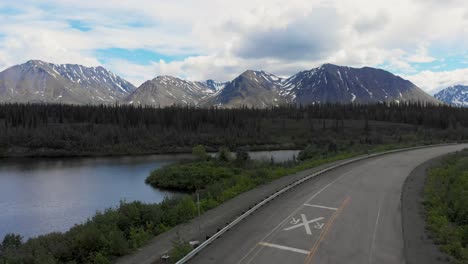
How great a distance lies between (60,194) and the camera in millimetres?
44219

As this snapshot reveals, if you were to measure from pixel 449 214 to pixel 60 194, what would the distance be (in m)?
40.3

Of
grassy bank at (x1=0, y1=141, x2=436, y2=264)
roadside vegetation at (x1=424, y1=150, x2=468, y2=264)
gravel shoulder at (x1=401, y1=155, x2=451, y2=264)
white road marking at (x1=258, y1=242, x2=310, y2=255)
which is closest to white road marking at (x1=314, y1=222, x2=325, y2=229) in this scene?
white road marking at (x1=258, y1=242, x2=310, y2=255)

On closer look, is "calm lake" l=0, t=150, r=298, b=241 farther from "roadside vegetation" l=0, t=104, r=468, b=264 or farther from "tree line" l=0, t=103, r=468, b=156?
"tree line" l=0, t=103, r=468, b=156

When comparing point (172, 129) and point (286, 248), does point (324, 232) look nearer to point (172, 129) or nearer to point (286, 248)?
point (286, 248)

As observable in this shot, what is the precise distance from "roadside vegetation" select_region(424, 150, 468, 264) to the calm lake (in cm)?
2483

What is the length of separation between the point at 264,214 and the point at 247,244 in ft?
15.3

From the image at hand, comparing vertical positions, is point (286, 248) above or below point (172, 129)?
below

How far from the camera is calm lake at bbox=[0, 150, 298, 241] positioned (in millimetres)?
31403

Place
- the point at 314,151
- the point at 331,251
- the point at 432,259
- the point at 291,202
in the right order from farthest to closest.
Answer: the point at 314,151, the point at 291,202, the point at 331,251, the point at 432,259

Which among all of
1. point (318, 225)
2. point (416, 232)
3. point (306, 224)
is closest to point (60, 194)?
point (306, 224)

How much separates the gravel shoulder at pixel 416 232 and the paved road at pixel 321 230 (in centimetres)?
29

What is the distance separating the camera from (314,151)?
199 feet

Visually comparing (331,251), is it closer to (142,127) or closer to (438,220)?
(438,220)

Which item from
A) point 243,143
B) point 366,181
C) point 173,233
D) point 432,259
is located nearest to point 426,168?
point 366,181
